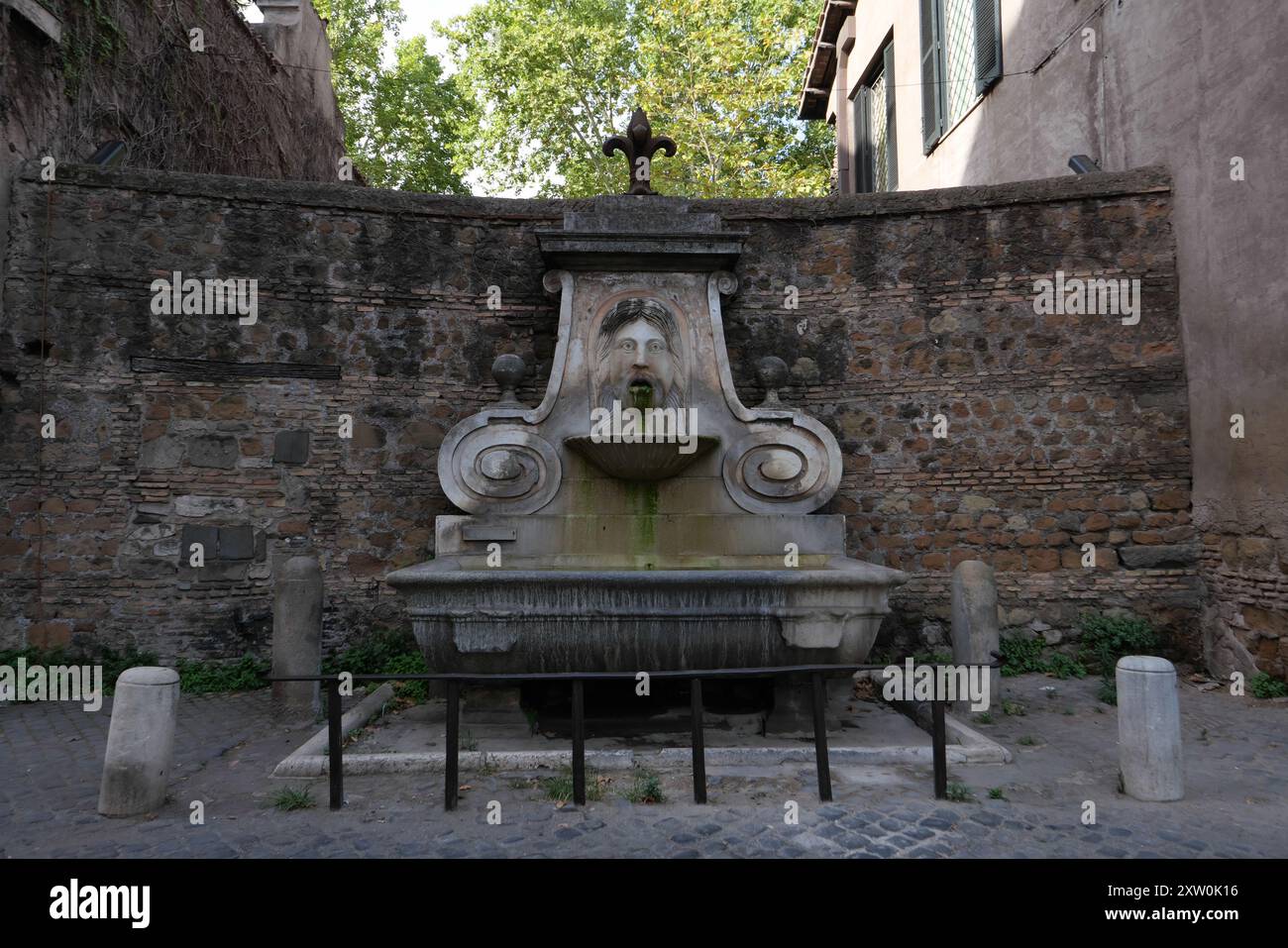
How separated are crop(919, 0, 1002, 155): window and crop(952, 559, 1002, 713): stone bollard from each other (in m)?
6.64

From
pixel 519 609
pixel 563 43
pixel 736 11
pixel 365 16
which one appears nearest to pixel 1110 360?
pixel 519 609

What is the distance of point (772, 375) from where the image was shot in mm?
6371

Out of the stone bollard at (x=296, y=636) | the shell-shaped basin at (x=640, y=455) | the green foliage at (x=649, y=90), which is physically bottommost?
the stone bollard at (x=296, y=636)

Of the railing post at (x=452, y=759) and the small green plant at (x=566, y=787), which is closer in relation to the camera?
the railing post at (x=452, y=759)

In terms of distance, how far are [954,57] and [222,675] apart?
10.6 m

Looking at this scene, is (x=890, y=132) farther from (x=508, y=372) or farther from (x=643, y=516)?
(x=643, y=516)

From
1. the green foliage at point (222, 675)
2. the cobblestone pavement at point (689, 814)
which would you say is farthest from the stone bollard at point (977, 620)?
the green foliage at point (222, 675)

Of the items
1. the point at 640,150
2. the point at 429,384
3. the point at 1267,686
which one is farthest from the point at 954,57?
the point at 1267,686

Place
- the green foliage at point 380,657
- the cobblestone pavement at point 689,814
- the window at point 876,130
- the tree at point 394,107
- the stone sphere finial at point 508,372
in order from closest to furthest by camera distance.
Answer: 1. the cobblestone pavement at point 689,814
2. the stone sphere finial at point 508,372
3. the green foliage at point 380,657
4. the window at point 876,130
5. the tree at point 394,107

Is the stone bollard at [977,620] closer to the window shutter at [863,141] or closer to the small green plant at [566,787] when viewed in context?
the small green plant at [566,787]

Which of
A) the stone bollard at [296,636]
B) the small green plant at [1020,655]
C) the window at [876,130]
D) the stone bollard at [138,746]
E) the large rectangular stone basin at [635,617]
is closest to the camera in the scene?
the stone bollard at [138,746]

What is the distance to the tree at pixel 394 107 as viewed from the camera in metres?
20.8

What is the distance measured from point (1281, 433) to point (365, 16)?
23264 mm

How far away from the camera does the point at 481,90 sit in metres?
20.4
